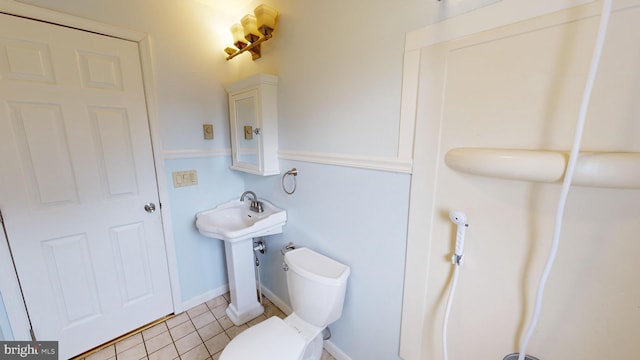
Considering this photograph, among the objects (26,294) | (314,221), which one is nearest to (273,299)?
(314,221)

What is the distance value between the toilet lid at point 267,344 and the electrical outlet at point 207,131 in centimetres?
137

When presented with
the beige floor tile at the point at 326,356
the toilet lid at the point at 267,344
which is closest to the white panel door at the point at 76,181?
the toilet lid at the point at 267,344

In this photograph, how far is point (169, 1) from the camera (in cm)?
150

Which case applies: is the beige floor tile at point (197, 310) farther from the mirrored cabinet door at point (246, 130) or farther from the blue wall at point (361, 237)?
the mirrored cabinet door at point (246, 130)

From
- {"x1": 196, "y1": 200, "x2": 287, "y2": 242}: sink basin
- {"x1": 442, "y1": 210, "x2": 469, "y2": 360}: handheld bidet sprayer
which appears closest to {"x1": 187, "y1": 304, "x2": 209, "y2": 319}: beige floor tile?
{"x1": 196, "y1": 200, "x2": 287, "y2": 242}: sink basin

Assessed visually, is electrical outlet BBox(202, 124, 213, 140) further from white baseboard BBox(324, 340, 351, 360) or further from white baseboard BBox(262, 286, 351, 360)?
white baseboard BBox(324, 340, 351, 360)

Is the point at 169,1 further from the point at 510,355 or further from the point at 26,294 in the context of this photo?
the point at 510,355

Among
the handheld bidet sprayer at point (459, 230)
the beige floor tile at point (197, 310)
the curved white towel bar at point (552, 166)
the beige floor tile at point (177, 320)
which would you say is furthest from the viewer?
the beige floor tile at point (197, 310)

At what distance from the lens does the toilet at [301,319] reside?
100 centimetres

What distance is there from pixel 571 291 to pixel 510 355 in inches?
11.6

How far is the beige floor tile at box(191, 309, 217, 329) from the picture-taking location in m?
1.69

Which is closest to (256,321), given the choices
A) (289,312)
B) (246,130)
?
(289,312)

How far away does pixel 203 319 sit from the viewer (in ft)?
5.71

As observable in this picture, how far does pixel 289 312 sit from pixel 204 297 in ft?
2.51
